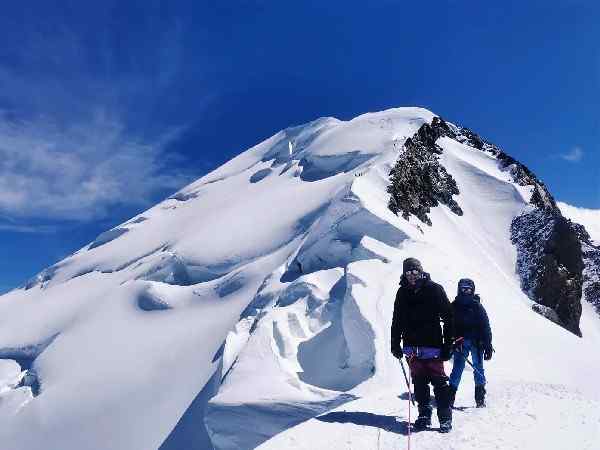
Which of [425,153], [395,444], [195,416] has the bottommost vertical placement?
[395,444]

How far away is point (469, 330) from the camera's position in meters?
7.64

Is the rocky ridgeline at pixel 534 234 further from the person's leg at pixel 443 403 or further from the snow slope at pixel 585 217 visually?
the person's leg at pixel 443 403

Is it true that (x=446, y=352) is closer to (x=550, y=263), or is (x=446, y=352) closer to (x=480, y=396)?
(x=480, y=396)

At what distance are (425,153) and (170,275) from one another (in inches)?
665

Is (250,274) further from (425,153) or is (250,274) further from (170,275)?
(425,153)

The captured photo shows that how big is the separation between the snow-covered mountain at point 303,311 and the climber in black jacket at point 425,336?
39cm

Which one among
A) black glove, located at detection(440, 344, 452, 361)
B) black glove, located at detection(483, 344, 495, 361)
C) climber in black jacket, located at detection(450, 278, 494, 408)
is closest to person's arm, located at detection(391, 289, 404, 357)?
black glove, located at detection(440, 344, 452, 361)

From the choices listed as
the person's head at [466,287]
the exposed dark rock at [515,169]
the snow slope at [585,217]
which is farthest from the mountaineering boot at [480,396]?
the snow slope at [585,217]

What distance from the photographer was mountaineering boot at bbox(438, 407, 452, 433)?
5.58 metres

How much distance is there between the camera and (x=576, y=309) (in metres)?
28.5

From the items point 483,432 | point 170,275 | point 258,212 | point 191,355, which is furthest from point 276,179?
point 483,432

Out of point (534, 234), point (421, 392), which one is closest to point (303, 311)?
point (421, 392)

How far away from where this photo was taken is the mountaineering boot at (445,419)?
5582 mm

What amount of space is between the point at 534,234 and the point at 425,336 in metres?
26.9
